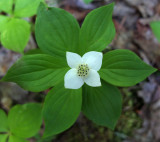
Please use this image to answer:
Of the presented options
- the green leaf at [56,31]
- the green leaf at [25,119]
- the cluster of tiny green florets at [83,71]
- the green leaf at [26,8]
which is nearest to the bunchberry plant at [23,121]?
the green leaf at [25,119]

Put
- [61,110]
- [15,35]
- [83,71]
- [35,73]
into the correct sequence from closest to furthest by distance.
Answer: [83,71] → [35,73] → [61,110] → [15,35]

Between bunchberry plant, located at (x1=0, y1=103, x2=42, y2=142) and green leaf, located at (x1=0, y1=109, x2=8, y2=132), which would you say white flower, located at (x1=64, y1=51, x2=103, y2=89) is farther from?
green leaf, located at (x1=0, y1=109, x2=8, y2=132)

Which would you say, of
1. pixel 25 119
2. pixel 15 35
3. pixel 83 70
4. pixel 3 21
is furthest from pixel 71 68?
pixel 3 21

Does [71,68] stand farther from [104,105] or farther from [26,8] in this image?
[26,8]

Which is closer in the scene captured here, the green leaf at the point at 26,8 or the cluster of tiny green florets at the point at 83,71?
the cluster of tiny green florets at the point at 83,71

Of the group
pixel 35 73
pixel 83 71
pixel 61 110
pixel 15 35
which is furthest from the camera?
pixel 15 35

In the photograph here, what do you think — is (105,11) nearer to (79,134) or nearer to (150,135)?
(79,134)

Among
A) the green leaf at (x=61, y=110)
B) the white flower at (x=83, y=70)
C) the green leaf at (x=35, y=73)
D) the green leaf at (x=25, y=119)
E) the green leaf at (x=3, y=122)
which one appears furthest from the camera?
the green leaf at (x=3, y=122)

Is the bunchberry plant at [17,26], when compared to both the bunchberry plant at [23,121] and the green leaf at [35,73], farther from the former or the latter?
the bunchberry plant at [23,121]
